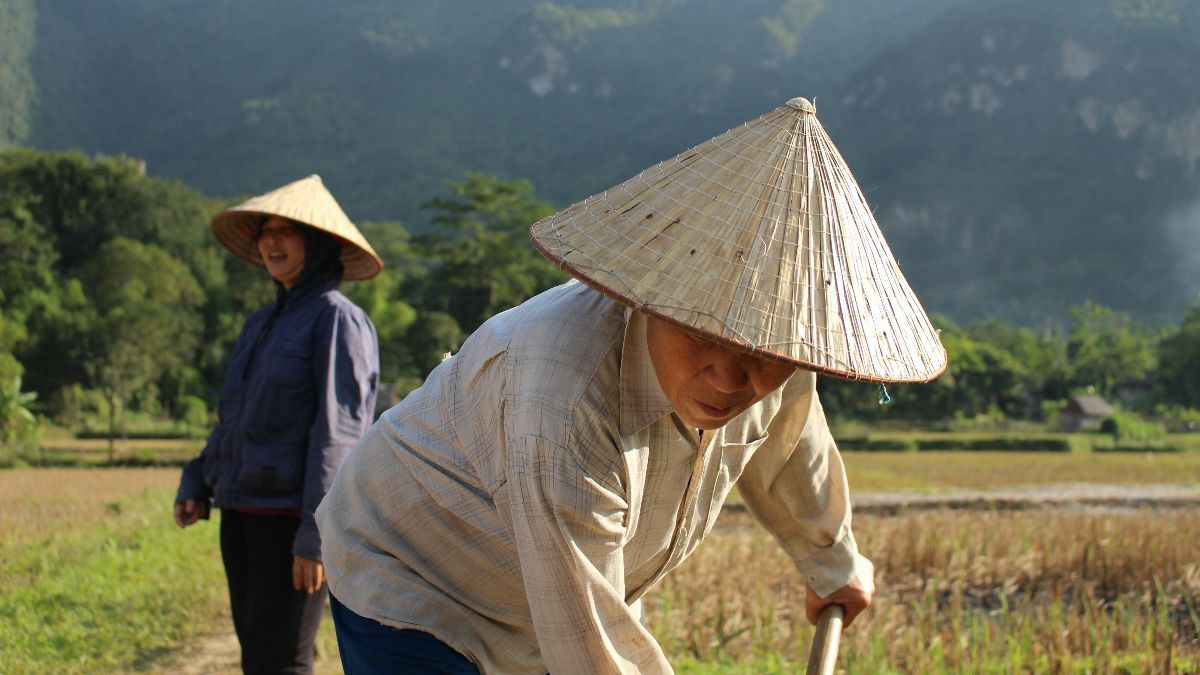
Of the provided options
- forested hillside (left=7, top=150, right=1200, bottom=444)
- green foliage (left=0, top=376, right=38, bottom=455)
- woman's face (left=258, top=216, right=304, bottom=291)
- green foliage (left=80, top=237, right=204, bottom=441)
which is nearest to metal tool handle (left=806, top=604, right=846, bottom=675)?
woman's face (left=258, top=216, right=304, bottom=291)

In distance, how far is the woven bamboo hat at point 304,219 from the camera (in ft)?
10.7

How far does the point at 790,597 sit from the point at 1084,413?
98.2 feet

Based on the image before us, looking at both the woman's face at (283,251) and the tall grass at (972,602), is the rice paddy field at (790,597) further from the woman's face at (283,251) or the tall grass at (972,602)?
the woman's face at (283,251)

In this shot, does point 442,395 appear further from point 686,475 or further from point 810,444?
point 810,444

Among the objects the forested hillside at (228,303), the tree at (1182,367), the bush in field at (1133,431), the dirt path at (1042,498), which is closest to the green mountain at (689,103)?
the tree at (1182,367)

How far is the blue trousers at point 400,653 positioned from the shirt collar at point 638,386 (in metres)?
0.49

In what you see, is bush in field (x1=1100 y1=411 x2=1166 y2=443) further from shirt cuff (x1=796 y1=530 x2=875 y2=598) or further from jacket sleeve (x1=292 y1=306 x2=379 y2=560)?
shirt cuff (x1=796 y1=530 x2=875 y2=598)

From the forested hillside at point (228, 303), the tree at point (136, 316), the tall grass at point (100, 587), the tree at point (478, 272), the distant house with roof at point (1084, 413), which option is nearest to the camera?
the tall grass at point (100, 587)

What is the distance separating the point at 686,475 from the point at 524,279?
36262mm

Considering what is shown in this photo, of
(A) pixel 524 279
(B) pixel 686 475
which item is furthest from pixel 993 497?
(A) pixel 524 279

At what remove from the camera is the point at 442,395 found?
1872mm

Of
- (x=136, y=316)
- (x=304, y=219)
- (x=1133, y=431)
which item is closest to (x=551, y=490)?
(x=304, y=219)

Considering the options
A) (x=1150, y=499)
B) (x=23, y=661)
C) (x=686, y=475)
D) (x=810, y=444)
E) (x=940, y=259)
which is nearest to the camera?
(x=686, y=475)

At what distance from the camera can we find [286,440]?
301 centimetres
